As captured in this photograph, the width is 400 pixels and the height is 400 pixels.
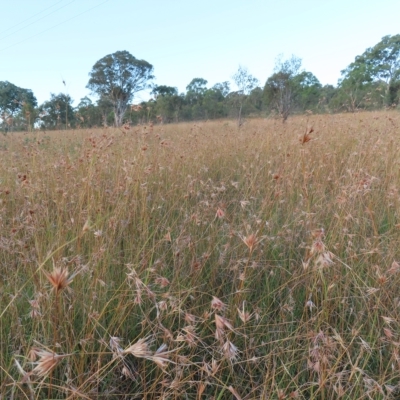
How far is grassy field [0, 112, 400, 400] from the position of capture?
867 millimetres

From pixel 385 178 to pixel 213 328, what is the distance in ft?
6.49

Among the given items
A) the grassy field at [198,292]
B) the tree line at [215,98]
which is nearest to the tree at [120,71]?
the tree line at [215,98]

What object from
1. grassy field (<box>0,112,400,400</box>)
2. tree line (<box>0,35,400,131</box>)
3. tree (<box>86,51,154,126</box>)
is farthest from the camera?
tree (<box>86,51,154,126</box>)

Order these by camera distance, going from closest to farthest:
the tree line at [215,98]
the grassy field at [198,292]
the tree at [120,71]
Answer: the grassy field at [198,292]
the tree line at [215,98]
the tree at [120,71]

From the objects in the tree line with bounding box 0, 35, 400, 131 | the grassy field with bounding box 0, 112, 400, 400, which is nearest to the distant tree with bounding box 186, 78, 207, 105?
the tree line with bounding box 0, 35, 400, 131

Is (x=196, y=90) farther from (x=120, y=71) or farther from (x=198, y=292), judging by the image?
(x=198, y=292)

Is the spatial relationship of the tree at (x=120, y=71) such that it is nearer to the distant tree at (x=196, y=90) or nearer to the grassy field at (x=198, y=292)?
the distant tree at (x=196, y=90)

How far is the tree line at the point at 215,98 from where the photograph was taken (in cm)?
321

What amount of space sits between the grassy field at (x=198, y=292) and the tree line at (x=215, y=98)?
86cm

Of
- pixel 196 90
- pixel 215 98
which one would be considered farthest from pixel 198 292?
pixel 196 90

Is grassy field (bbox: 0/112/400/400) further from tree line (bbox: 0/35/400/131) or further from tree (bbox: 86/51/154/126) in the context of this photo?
tree (bbox: 86/51/154/126)

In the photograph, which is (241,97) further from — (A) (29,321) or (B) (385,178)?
(A) (29,321)

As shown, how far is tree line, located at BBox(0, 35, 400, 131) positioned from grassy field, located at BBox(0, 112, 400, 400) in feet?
2.83

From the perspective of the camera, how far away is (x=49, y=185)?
86.3 inches
